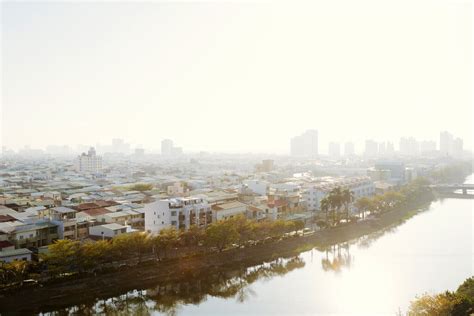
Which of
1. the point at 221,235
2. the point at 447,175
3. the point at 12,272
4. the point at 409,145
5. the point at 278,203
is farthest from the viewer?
the point at 409,145

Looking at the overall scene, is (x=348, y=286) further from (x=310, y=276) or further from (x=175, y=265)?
(x=175, y=265)

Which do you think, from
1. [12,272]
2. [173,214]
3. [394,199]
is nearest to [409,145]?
[394,199]

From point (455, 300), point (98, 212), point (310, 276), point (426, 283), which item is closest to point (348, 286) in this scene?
point (310, 276)

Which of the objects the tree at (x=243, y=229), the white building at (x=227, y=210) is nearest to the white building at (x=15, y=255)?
the tree at (x=243, y=229)

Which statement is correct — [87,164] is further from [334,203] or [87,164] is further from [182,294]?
[182,294]

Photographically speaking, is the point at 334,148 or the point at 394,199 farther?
the point at 334,148

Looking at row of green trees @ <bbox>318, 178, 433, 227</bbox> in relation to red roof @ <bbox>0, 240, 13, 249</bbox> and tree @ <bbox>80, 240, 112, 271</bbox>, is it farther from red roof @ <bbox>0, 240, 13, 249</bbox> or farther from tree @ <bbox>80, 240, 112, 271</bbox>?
red roof @ <bbox>0, 240, 13, 249</bbox>

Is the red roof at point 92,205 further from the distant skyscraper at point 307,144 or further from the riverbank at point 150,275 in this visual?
the distant skyscraper at point 307,144
